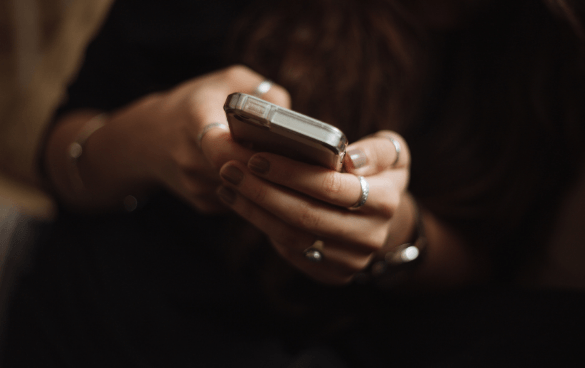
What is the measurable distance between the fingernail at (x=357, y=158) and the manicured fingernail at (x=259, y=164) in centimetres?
9

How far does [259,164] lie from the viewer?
1.10 ft

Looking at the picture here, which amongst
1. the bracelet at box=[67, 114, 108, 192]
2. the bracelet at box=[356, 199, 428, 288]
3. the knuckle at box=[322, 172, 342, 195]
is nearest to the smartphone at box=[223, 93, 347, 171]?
the knuckle at box=[322, 172, 342, 195]

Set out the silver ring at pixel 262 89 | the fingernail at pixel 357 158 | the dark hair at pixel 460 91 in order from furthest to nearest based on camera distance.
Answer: the dark hair at pixel 460 91
the silver ring at pixel 262 89
the fingernail at pixel 357 158

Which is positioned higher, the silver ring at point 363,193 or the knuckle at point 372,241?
the silver ring at point 363,193

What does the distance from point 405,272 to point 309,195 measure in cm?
34

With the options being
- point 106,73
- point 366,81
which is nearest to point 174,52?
point 106,73

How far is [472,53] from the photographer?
76 centimetres

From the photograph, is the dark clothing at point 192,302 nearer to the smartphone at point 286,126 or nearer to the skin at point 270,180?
the skin at point 270,180

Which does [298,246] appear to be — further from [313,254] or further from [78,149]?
[78,149]

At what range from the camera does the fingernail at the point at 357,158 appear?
360mm

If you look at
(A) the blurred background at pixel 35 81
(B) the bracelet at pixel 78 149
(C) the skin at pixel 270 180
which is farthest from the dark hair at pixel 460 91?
(A) the blurred background at pixel 35 81

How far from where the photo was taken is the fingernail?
0.36m

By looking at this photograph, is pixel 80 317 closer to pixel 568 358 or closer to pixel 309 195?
pixel 309 195

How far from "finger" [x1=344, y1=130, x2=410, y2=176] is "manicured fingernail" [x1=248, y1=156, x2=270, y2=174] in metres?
0.09
